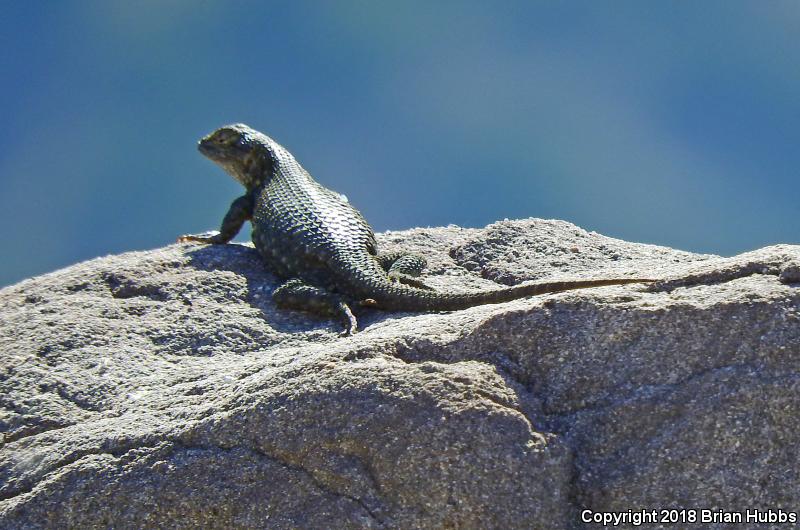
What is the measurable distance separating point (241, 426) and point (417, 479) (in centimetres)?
89

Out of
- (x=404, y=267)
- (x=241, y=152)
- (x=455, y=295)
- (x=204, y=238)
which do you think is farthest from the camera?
(x=241, y=152)

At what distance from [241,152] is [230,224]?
1.34m

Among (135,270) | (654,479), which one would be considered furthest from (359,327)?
(654,479)

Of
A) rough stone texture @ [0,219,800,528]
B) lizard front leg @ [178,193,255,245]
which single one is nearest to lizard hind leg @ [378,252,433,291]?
rough stone texture @ [0,219,800,528]

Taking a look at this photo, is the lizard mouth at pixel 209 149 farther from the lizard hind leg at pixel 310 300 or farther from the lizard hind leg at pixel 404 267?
the lizard hind leg at pixel 310 300

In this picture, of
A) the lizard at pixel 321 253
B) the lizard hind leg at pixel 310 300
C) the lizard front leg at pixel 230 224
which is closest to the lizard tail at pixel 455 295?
the lizard at pixel 321 253

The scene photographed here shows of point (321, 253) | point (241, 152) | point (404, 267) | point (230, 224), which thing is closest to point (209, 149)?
point (241, 152)

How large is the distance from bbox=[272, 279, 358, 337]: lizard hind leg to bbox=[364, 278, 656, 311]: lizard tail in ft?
0.88

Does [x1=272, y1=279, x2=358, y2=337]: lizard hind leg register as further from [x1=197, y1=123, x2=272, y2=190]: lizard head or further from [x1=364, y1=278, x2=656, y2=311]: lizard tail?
[x1=197, y1=123, x2=272, y2=190]: lizard head

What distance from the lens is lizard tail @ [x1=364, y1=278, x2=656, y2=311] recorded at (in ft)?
17.6

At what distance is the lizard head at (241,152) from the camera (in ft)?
30.8

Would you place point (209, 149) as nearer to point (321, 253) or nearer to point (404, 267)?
point (321, 253)

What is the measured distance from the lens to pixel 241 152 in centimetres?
977

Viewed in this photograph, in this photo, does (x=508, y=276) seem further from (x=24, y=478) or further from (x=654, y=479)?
(x=24, y=478)
